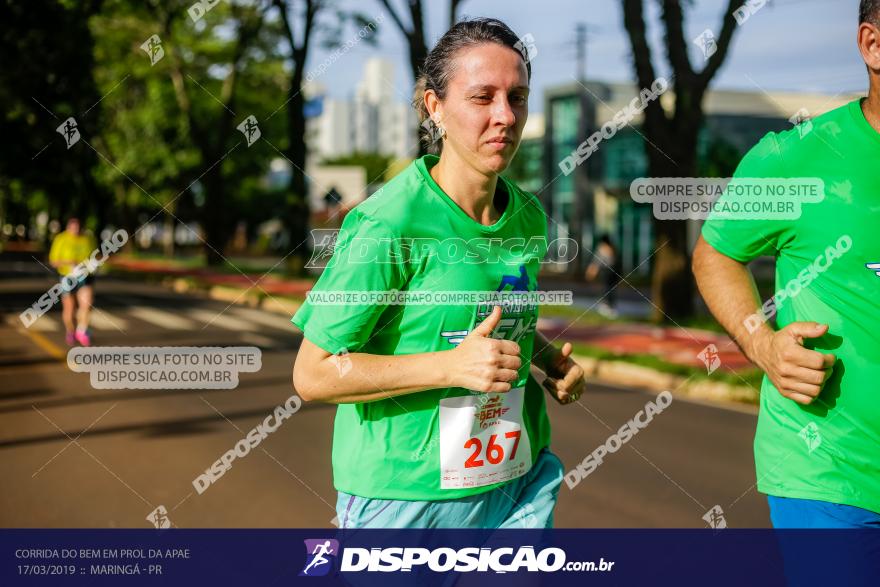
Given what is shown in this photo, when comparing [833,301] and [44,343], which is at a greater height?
[833,301]

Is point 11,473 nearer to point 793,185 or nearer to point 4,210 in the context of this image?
point 793,185

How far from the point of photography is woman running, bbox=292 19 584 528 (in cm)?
203

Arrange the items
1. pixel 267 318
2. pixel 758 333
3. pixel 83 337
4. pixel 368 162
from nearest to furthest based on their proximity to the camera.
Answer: pixel 758 333 → pixel 83 337 → pixel 267 318 → pixel 368 162

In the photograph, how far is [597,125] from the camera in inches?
1494

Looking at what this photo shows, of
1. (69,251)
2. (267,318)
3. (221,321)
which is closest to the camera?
(69,251)

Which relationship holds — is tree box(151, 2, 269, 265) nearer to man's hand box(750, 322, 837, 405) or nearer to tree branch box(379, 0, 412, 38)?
tree branch box(379, 0, 412, 38)

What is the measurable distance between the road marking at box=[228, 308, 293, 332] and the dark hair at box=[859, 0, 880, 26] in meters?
14.1

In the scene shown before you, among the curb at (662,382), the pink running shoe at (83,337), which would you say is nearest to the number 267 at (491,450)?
the curb at (662,382)

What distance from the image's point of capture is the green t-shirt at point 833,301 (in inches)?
83.9

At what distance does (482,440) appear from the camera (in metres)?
2.29

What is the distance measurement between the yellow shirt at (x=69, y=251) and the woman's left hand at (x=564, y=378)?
421 inches

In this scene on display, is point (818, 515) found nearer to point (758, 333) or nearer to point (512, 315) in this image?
point (758, 333)

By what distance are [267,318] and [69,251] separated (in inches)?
246

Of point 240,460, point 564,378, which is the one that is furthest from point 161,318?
point 564,378
